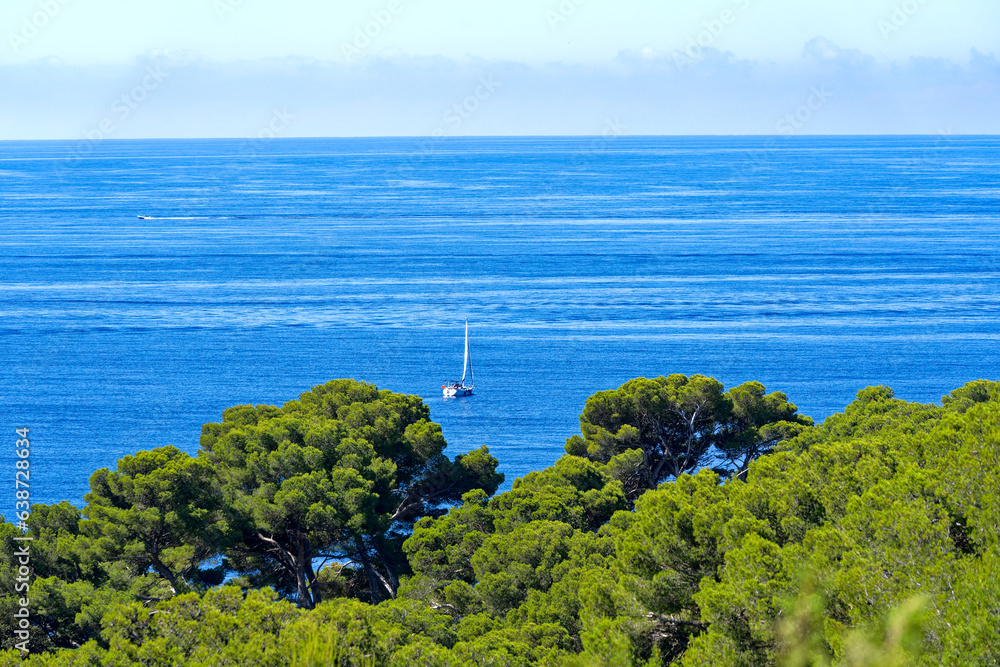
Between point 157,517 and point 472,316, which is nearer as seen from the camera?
point 157,517

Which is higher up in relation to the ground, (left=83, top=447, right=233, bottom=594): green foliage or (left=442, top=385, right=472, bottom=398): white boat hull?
(left=442, top=385, right=472, bottom=398): white boat hull

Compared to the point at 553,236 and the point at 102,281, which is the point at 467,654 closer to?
the point at 102,281

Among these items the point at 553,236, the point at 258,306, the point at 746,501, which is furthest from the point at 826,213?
the point at 746,501

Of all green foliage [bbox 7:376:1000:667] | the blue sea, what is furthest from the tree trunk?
the blue sea

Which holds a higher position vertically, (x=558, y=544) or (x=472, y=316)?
(x=472, y=316)

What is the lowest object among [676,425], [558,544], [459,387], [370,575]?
[370,575]

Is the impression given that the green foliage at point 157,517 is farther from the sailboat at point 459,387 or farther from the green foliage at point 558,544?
the sailboat at point 459,387

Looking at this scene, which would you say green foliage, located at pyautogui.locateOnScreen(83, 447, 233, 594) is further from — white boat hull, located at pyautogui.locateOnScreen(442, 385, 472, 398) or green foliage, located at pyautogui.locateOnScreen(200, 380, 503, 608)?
white boat hull, located at pyautogui.locateOnScreen(442, 385, 472, 398)

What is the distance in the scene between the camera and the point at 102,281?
10350 cm

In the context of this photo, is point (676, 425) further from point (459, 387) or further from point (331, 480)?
point (459, 387)

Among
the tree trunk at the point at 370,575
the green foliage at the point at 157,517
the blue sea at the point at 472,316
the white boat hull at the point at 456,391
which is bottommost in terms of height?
the tree trunk at the point at 370,575

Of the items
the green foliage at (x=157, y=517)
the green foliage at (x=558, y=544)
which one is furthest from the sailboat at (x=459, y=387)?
the green foliage at (x=157, y=517)

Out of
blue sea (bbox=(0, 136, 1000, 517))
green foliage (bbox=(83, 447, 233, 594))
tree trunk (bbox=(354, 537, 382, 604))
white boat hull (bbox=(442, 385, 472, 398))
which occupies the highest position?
blue sea (bbox=(0, 136, 1000, 517))

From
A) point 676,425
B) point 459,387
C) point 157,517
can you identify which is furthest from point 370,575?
point 459,387
